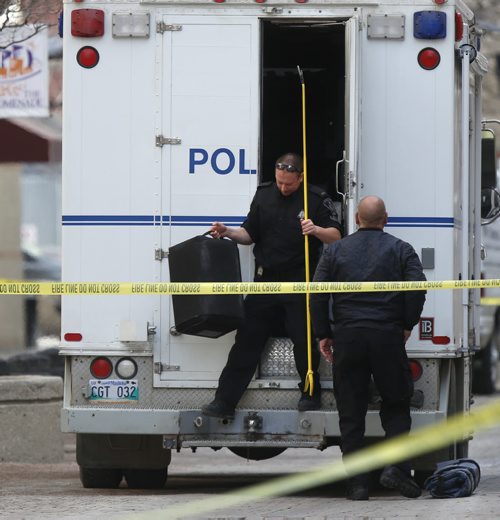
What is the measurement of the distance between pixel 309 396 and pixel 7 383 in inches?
167

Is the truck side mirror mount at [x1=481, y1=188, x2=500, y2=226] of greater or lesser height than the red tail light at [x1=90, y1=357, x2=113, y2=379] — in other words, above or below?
above

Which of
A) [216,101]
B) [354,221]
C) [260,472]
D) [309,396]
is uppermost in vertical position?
[216,101]

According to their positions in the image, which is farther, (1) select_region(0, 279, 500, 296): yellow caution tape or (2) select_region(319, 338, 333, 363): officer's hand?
(2) select_region(319, 338, 333, 363): officer's hand

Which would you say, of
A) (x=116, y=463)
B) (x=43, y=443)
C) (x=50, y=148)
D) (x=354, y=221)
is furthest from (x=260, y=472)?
(x=50, y=148)

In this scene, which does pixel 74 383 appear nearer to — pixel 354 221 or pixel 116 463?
pixel 116 463

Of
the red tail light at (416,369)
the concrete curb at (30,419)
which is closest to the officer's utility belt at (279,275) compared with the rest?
the red tail light at (416,369)

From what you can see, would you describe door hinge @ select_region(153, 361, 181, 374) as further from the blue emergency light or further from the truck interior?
the blue emergency light

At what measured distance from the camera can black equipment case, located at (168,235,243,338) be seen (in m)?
10.1

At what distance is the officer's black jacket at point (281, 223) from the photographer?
10312mm

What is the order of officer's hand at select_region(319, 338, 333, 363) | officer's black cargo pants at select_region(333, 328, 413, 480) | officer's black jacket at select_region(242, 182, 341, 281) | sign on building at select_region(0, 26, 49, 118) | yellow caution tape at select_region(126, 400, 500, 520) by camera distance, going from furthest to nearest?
sign on building at select_region(0, 26, 49, 118) < officer's black jacket at select_region(242, 182, 341, 281) < officer's hand at select_region(319, 338, 333, 363) < officer's black cargo pants at select_region(333, 328, 413, 480) < yellow caution tape at select_region(126, 400, 500, 520)

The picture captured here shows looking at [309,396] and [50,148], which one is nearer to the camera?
[309,396]

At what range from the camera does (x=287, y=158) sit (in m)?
10.4

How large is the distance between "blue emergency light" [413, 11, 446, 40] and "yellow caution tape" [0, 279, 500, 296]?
155 centimetres

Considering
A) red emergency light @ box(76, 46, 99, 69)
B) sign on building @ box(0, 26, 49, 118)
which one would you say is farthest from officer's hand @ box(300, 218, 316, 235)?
sign on building @ box(0, 26, 49, 118)
